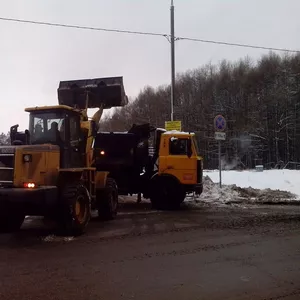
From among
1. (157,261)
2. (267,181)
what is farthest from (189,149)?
(267,181)

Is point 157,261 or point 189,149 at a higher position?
point 189,149

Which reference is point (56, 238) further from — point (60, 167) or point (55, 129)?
point (55, 129)

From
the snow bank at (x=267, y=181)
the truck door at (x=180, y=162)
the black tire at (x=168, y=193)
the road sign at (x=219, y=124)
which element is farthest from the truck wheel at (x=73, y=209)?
the snow bank at (x=267, y=181)

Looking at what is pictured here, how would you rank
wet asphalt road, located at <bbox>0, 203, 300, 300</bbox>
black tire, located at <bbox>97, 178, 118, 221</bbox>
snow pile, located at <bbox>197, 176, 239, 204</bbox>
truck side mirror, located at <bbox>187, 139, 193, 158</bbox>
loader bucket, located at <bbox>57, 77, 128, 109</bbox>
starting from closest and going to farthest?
wet asphalt road, located at <bbox>0, 203, 300, 300</bbox>, black tire, located at <bbox>97, 178, 118, 221</bbox>, loader bucket, located at <bbox>57, 77, 128, 109</bbox>, truck side mirror, located at <bbox>187, 139, 193, 158</bbox>, snow pile, located at <bbox>197, 176, 239, 204</bbox>

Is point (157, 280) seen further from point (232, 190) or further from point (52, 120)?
point (232, 190)

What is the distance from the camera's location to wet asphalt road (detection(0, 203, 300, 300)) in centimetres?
557

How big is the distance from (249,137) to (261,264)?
57.8 m

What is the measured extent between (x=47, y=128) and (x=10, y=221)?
2.45 meters

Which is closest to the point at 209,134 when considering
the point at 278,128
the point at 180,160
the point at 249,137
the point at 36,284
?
the point at 249,137

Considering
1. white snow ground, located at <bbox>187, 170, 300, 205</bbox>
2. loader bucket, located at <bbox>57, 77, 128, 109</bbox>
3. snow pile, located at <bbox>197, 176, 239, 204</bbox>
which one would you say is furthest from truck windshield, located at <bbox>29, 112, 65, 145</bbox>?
snow pile, located at <bbox>197, 176, 239, 204</bbox>

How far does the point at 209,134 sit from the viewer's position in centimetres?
6562

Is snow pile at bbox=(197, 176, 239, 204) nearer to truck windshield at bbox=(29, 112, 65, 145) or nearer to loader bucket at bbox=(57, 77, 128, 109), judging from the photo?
loader bucket at bbox=(57, 77, 128, 109)

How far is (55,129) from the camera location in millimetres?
9914

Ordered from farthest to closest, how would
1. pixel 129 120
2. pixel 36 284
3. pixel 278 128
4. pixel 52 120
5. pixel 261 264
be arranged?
pixel 129 120 < pixel 278 128 < pixel 52 120 < pixel 261 264 < pixel 36 284
